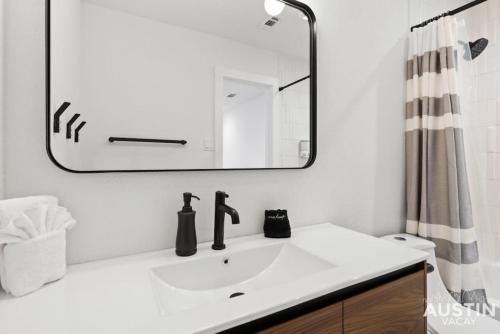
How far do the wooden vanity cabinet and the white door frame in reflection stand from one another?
545 mm

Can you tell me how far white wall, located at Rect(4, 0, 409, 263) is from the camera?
686 millimetres

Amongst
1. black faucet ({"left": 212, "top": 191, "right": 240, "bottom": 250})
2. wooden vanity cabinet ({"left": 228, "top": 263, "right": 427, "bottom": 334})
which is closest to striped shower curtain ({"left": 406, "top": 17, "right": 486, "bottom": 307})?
wooden vanity cabinet ({"left": 228, "top": 263, "right": 427, "bottom": 334})

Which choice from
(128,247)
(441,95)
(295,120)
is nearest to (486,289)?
(441,95)

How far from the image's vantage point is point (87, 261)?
763 millimetres

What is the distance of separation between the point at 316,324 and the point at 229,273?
34 centimetres

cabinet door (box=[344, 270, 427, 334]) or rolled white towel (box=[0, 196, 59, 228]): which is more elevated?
rolled white towel (box=[0, 196, 59, 228])

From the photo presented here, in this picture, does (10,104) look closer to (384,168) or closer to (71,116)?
(71,116)

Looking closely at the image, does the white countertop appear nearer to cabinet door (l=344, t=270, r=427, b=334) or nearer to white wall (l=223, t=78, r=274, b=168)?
cabinet door (l=344, t=270, r=427, b=334)

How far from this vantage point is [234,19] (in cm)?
99

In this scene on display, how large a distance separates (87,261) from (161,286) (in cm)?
26

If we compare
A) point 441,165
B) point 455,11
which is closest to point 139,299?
point 441,165

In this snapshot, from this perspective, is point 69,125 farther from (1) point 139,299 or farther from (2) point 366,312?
(2) point 366,312
